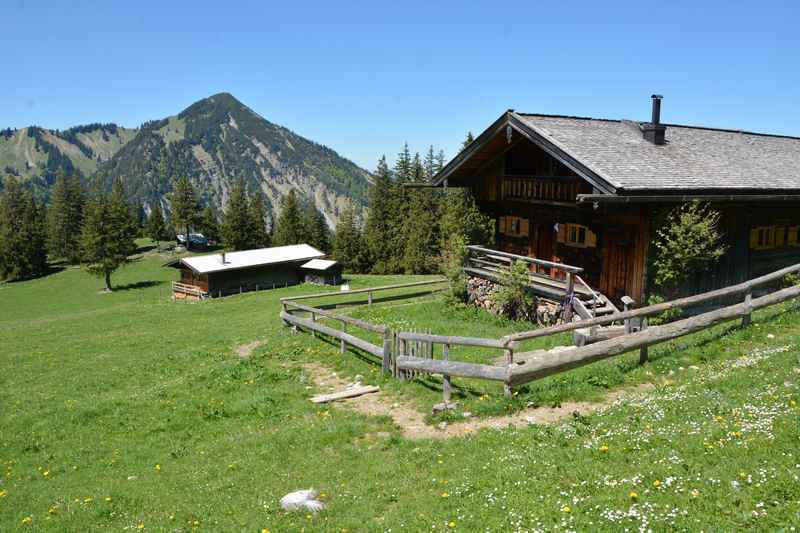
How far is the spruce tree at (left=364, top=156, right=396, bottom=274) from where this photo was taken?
74312mm

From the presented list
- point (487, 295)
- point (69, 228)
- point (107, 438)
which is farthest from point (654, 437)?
point (69, 228)

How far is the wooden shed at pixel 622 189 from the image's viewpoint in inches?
682

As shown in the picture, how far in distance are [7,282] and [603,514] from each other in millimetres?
94586

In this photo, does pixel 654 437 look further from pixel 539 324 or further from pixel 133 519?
pixel 539 324

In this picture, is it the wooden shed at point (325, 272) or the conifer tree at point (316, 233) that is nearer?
the wooden shed at point (325, 272)

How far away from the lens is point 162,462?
35.2 ft

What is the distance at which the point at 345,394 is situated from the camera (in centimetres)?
1354

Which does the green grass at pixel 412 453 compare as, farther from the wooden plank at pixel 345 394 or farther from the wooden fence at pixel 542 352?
the wooden fence at pixel 542 352

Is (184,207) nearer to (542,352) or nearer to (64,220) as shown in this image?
(64,220)

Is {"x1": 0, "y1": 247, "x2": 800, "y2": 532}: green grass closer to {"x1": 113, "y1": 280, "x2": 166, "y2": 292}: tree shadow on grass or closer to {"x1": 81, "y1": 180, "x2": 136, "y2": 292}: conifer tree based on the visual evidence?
{"x1": 81, "y1": 180, "x2": 136, "y2": 292}: conifer tree

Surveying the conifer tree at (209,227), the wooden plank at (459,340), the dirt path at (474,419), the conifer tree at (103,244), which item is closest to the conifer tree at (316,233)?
the conifer tree at (209,227)

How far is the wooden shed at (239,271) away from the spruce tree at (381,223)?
1488 cm

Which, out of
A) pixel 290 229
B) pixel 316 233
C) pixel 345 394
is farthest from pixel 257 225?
pixel 345 394

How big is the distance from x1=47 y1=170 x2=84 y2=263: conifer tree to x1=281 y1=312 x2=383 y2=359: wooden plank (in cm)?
8345
